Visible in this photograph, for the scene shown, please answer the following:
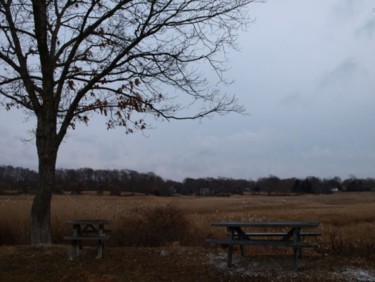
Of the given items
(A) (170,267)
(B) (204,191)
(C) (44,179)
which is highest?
(B) (204,191)

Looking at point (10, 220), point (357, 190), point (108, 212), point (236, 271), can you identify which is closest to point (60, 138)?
point (236, 271)

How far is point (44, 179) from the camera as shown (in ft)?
38.7

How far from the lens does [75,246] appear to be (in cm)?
1031

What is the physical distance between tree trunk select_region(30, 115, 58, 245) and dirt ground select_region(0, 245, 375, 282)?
3.50 ft

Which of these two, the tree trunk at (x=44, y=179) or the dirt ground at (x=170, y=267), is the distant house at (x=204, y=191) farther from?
the dirt ground at (x=170, y=267)

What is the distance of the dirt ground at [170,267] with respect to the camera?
8852 mm

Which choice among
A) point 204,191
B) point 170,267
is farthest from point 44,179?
point 204,191

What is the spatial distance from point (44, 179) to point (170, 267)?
3840 mm

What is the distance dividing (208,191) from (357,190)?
1422 inches

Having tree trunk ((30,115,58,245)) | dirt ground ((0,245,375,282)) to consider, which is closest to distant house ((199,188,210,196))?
tree trunk ((30,115,58,245))

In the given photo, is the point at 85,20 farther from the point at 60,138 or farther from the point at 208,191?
the point at 208,191

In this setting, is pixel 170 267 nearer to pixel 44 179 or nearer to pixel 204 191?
pixel 44 179

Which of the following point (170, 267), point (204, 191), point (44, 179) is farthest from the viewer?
point (204, 191)

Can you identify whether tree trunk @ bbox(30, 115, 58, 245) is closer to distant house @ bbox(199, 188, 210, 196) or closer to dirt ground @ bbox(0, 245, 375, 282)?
dirt ground @ bbox(0, 245, 375, 282)
